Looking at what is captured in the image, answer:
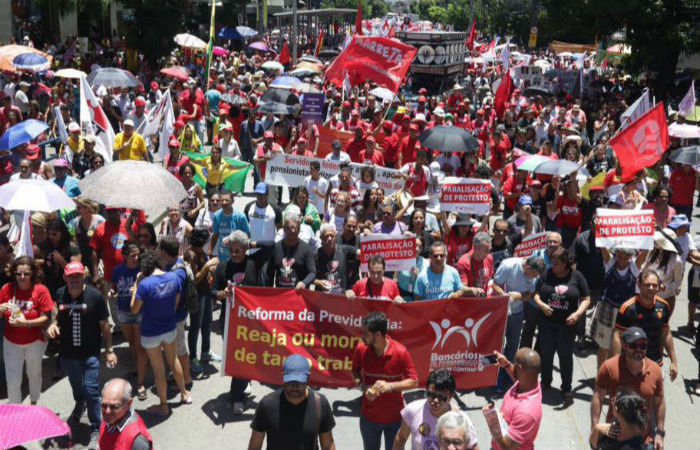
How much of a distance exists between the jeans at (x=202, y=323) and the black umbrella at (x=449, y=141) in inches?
209

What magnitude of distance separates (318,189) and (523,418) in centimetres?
666

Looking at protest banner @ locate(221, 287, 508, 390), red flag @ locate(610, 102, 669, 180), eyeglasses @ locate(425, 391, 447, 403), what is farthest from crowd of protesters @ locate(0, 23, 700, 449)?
red flag @ locate(610, 102, 669, 180)

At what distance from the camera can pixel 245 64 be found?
35.5 metres

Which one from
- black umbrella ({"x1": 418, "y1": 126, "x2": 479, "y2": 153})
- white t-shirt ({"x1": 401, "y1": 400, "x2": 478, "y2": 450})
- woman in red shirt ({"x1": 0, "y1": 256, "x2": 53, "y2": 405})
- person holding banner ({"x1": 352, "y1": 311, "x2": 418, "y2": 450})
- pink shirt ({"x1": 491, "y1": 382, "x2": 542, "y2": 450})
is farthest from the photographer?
black umbrella ({"x1": 418, "y1": 126, "x2": 479, "y2": 153})

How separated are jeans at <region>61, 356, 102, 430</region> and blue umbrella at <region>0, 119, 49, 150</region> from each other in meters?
5.14

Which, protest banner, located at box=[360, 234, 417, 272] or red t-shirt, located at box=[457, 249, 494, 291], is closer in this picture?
protest banner, located at box=[360, 234, 417, 272]

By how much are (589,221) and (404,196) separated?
8.10ft

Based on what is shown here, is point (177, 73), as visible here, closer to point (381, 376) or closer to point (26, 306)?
point (26, 306)

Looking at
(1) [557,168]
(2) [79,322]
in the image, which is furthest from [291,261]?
(1) [557,168]

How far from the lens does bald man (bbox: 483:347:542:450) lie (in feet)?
16.1

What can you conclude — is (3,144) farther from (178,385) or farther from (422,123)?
(422,123)

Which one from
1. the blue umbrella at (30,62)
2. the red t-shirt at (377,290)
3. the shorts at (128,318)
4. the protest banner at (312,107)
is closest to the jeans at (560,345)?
the red t-shirt at (377,290)

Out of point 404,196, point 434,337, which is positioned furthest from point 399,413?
point 404,196

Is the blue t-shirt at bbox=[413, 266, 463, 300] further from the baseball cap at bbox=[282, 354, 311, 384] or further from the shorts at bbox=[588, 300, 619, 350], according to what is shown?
the baseball cap at bbox=[282, 354, 311, 384]
